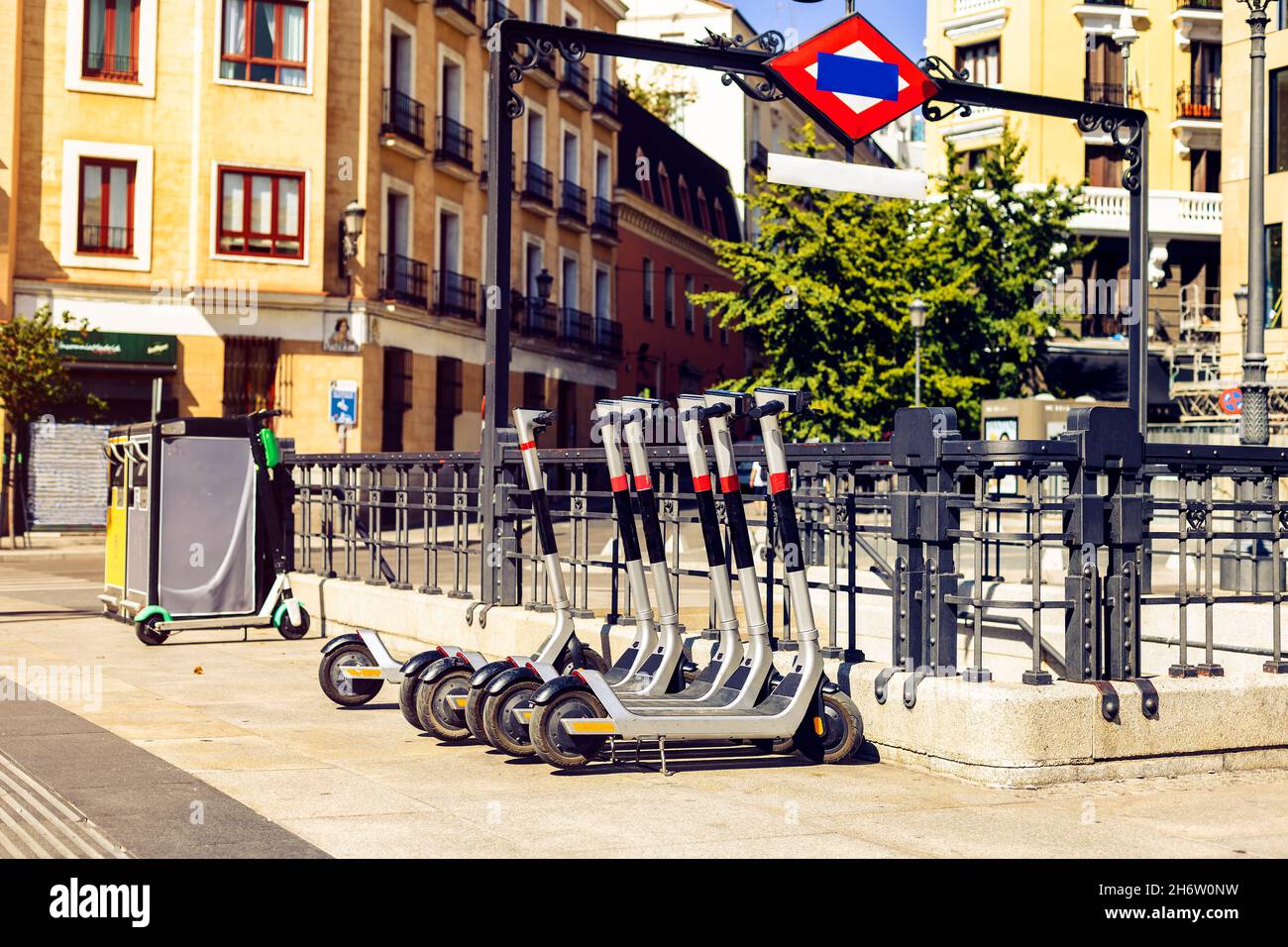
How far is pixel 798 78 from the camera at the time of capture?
36.3ft

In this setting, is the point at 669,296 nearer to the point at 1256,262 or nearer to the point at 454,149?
the point at 454,149

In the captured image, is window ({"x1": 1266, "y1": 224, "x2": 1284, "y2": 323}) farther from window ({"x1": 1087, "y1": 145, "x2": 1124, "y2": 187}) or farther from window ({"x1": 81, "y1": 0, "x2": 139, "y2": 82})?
window ({"x1": 81, "y1": 0, "x2": 139, "y2": 82})

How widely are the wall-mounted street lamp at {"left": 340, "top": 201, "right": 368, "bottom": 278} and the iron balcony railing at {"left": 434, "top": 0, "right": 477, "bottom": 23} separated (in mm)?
6535

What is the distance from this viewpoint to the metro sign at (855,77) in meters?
10.9

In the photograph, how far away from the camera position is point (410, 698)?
27.5ft

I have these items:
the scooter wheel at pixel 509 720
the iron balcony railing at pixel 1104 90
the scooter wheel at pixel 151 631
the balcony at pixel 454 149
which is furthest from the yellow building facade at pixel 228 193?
the scooter wheel at pixel 509 720

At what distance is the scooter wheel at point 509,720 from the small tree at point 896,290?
2900 centimetres

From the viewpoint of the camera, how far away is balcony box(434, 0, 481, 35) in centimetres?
A: 3903

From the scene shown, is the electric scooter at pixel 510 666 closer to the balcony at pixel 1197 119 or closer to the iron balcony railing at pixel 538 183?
the iron balcony railing at pixel 538 183

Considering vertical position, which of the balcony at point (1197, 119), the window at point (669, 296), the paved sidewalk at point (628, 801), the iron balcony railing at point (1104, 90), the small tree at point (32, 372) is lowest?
the paved sidewalk at point (628, 801)

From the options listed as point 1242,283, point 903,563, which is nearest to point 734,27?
point 1242,283

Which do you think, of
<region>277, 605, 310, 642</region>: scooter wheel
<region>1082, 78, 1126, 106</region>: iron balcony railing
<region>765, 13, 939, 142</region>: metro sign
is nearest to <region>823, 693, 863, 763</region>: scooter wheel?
<region>765, 13, 939, 142</region>: metro sign
